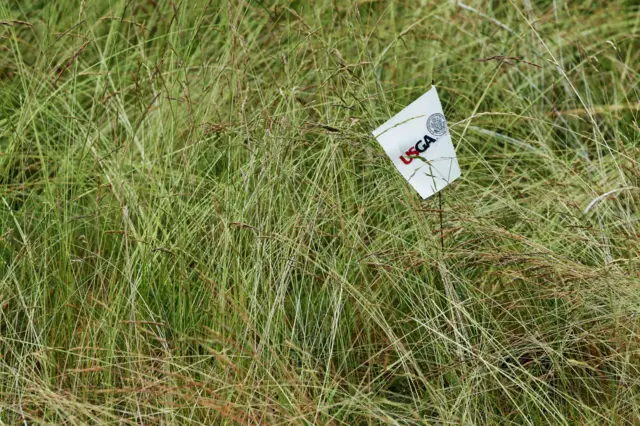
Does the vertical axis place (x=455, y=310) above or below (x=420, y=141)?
below

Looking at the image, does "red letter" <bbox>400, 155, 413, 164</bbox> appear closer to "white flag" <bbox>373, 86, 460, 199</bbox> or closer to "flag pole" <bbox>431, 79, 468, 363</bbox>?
"white flag" <bbox>373, 86, 460, 199</bbox>

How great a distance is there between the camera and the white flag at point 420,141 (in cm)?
183

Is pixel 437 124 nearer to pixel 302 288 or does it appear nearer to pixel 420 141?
pixel 420 141

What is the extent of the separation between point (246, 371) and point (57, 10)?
1639 mm

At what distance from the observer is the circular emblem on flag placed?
1.84m

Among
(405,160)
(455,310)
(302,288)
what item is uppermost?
(405,160)

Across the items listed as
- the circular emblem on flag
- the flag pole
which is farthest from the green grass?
the circular emblem on flag

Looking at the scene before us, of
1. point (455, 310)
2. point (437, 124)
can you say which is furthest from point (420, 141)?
point (455, 310)

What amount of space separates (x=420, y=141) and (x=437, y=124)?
0.05 metres

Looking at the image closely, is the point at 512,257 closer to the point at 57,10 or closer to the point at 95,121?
the point at 95,121

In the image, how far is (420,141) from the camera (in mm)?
1856

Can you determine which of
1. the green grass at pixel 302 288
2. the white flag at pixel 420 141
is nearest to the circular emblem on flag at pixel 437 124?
the white flag at pixel 420 141

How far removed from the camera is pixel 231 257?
6.49ft

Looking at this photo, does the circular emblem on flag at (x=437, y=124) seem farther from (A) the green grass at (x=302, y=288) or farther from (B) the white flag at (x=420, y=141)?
(A) the green grass at (x=302, y=288)
